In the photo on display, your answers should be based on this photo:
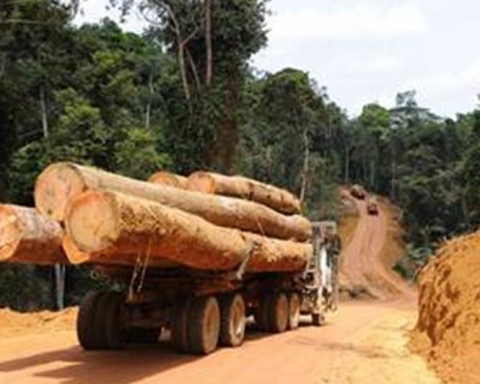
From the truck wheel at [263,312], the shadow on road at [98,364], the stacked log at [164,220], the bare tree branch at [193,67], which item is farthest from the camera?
the bare tree branch at [193,67]

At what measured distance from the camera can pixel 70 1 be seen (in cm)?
2812

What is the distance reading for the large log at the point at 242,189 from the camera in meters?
16.8

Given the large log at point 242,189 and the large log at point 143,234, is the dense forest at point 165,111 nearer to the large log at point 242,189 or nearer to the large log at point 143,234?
the large log at point 242,189

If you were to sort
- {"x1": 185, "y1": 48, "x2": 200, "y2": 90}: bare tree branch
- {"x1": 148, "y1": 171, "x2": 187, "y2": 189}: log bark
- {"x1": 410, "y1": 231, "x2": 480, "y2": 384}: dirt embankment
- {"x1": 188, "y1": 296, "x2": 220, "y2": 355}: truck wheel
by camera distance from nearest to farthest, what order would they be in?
{"x1": 410, "y1": 231, "x2": 480, "y2": 384}: dirt embankment < {"x1": 188, "y1": 296, "x2": 220, "y2": 355}: truck wheel < {"x1": 148, "y1": 171, "x2": 187, "y2": 189}: log bark < {"x1": 185, "y1": 48, "x2": 200, "y2": 90}: bare tree branch

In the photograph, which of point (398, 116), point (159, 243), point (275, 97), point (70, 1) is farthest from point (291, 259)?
point (398, 116)

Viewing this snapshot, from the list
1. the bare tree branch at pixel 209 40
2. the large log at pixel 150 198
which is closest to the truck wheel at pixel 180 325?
the large log at pixel 150 198

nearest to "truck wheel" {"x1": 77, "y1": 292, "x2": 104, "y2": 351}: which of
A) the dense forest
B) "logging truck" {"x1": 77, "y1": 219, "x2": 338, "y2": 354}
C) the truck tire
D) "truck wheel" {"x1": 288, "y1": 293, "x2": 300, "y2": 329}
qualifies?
"logging truck" {"x1": 77, "y1": 219, "x2": 338, "y2": 354}

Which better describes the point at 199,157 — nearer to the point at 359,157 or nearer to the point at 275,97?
the point at 275,97

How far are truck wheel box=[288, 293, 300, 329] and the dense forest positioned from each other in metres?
12.9

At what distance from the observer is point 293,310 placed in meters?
20.9

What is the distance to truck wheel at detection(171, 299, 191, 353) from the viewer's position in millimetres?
14547

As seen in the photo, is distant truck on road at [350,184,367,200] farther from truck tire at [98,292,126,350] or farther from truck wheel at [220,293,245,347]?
truck tire at [98,292,126,350]

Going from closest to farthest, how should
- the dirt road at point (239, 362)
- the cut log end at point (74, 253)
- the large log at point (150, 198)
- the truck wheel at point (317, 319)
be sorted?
the cut log end at point (74, 253)
the dirt road at point (239, 362)
the large log at point (150, 198)
the truck wheel at point (317, 319)

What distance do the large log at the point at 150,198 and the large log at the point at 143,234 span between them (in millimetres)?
522
